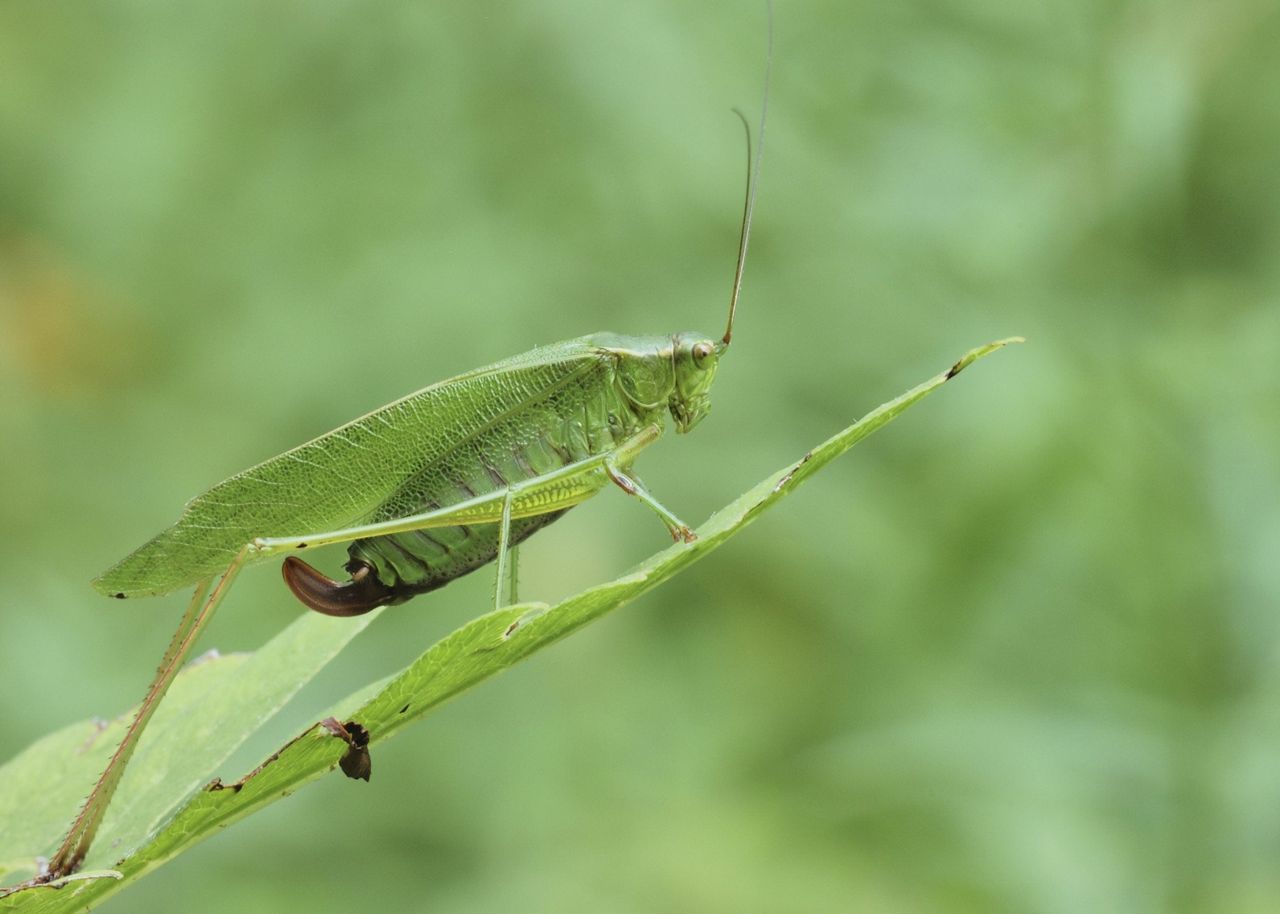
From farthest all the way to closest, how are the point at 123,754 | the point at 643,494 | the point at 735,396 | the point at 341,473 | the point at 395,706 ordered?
the point at 735,396 → the point at 643,494 → the point at 341,473 → the point at 123,754 → the point at 395,706

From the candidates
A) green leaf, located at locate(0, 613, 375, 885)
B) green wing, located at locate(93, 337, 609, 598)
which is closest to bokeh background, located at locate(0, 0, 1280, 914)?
green wing, located at locate(93, 337, 609, 598)

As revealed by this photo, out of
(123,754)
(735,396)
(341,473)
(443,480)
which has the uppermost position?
(735,396)

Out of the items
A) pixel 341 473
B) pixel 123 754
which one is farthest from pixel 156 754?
pixel 341 473

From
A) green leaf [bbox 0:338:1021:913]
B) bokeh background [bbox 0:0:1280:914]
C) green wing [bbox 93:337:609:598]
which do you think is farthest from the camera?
→ bokeh background [bbox 0:0:1280:914]

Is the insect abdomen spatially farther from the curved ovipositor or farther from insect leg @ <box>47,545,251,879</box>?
insect leg @ <box>47,545,251,879</box>

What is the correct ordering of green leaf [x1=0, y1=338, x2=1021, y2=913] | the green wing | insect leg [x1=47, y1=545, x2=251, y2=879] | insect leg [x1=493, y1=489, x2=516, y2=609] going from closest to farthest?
1. green leaf [x1=0, y1=338, x2=1021, y2=913]
2. insect leg [x1=47, y1=545, x2=251, y2=879]
3. the green wing
4. insect leg [x1=493, y1=489, x2=516, y2=609]

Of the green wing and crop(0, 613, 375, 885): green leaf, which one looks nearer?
crop(0, 613, 375, 885): green leaf

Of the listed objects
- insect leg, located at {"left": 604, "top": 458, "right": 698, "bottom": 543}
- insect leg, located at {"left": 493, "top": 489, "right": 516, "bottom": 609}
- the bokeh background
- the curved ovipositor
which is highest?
the bokeh background

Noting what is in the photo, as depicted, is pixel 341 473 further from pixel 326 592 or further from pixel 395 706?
pixel 395 706

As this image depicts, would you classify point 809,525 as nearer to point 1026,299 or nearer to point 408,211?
point 1026,299
